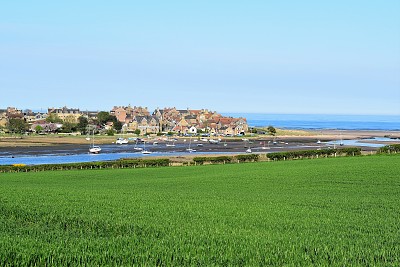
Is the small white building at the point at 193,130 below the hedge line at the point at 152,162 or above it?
above

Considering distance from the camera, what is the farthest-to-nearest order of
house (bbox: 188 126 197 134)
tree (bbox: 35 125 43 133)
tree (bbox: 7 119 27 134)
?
1. house (bbox: 188 126 197 134)
2. tree (bbox: 35 125 43 133)
3. tree (bbox: 7 119 27 134)

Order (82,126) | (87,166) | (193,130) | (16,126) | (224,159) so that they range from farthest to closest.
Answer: (193,130) < (82,126) < (16,126) < (224,159) < (87,166)

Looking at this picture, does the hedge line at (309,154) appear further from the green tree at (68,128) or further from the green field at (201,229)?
the green tree at (68,128)

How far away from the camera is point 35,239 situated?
45.0 feet

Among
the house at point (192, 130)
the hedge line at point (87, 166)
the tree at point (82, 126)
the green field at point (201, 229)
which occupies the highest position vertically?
the tree at point (82, 126)

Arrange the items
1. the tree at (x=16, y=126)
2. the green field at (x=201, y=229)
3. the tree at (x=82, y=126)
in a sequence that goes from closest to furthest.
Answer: the green field at (x=201, y=229), the tree at (x=16, y=126), the tree at (x=82, y=126)

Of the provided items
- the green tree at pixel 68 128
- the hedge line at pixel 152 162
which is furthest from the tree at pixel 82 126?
the hedge line at pixel 152 162

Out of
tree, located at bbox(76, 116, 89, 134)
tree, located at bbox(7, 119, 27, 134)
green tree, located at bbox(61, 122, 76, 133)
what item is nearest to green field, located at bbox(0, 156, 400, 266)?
tree, located at bbox(76, 116, 89, 134)

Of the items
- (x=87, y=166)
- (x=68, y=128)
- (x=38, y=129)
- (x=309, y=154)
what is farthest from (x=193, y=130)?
(x=87, y=166)

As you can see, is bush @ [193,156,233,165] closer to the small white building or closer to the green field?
the green field

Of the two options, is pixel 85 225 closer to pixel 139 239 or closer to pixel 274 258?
pixel 139 239

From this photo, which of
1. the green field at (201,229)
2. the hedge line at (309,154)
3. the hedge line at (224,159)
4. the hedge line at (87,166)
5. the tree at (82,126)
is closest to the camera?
the green field at (201,229)

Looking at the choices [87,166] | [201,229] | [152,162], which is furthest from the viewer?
[152,162]

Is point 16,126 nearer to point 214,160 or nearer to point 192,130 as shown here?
point 192,130
